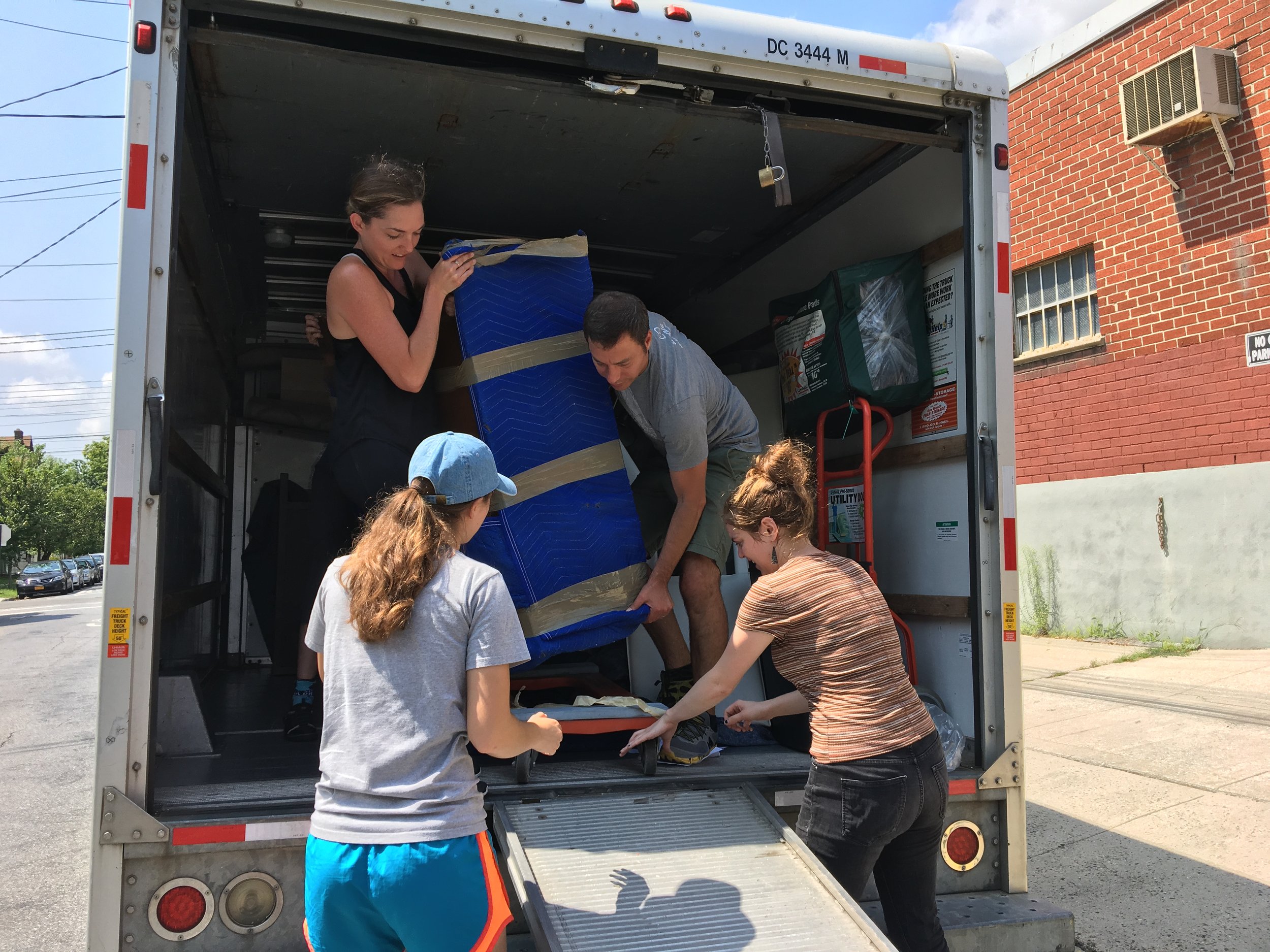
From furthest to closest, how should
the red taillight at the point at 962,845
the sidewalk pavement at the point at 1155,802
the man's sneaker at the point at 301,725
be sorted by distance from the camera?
the sidewalk pavement at the point at 1155,802 → the man's sneaker at the point at 301,725 → the red taillight at the point at 962,845

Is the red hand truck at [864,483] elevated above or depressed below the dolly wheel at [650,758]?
above

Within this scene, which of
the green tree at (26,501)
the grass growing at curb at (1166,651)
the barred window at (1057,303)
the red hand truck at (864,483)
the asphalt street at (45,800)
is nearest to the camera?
the red hand truck at (864,483)

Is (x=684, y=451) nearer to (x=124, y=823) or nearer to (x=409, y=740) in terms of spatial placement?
(x=409, y=740)

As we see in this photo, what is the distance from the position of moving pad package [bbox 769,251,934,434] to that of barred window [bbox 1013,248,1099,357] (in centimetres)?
769

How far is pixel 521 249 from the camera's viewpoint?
320 centimetres

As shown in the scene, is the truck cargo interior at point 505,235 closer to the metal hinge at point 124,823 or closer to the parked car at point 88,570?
the metal hinge at point 124,823

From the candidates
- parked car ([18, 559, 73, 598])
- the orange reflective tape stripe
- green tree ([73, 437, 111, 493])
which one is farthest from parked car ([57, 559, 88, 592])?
the orange reflective tape stripe

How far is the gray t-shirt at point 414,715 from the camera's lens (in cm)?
177

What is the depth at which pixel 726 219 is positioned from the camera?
4.29 metres

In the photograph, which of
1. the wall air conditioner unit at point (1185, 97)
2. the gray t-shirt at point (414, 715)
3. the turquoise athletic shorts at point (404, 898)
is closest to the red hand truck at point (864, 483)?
the gray t-shirt at point (414, 715)

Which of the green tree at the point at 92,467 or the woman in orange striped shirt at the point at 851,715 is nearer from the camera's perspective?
the woman in orange striped shirt at the point at 851,715

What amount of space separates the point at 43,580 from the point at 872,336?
4563 cm

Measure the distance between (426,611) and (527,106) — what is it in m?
1.97

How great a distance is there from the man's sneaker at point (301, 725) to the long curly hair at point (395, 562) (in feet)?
5.02
